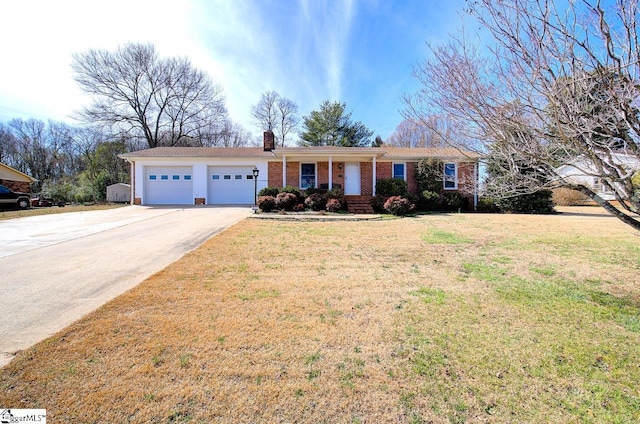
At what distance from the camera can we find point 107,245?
6711 millimetres

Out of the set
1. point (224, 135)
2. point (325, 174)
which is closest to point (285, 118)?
point (224, 135)

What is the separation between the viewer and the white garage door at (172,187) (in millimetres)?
17219

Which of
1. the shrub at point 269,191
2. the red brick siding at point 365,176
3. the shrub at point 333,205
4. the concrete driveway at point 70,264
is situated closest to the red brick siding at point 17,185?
the concrete driveway at point 70,264

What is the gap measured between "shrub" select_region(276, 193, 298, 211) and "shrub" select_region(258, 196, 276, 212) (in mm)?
252

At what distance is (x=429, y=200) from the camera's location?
1573 cm

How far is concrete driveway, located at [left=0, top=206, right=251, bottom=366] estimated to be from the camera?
10.2ft

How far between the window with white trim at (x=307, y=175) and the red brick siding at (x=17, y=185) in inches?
886

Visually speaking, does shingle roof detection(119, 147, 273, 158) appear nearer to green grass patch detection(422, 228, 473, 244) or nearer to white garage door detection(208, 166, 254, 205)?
white garage door detection(208, 166, 254, 205)

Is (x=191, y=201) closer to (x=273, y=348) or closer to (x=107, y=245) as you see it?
(x=107, y=245)

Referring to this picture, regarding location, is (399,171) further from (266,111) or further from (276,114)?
(266,111)

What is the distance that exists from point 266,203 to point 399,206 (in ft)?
21.3

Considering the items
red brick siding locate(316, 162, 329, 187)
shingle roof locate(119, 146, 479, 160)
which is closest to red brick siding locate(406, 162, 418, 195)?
shingle roof locate(119, 146, 479, 160)

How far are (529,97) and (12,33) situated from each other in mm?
10999

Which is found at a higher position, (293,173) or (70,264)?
(293,173)
